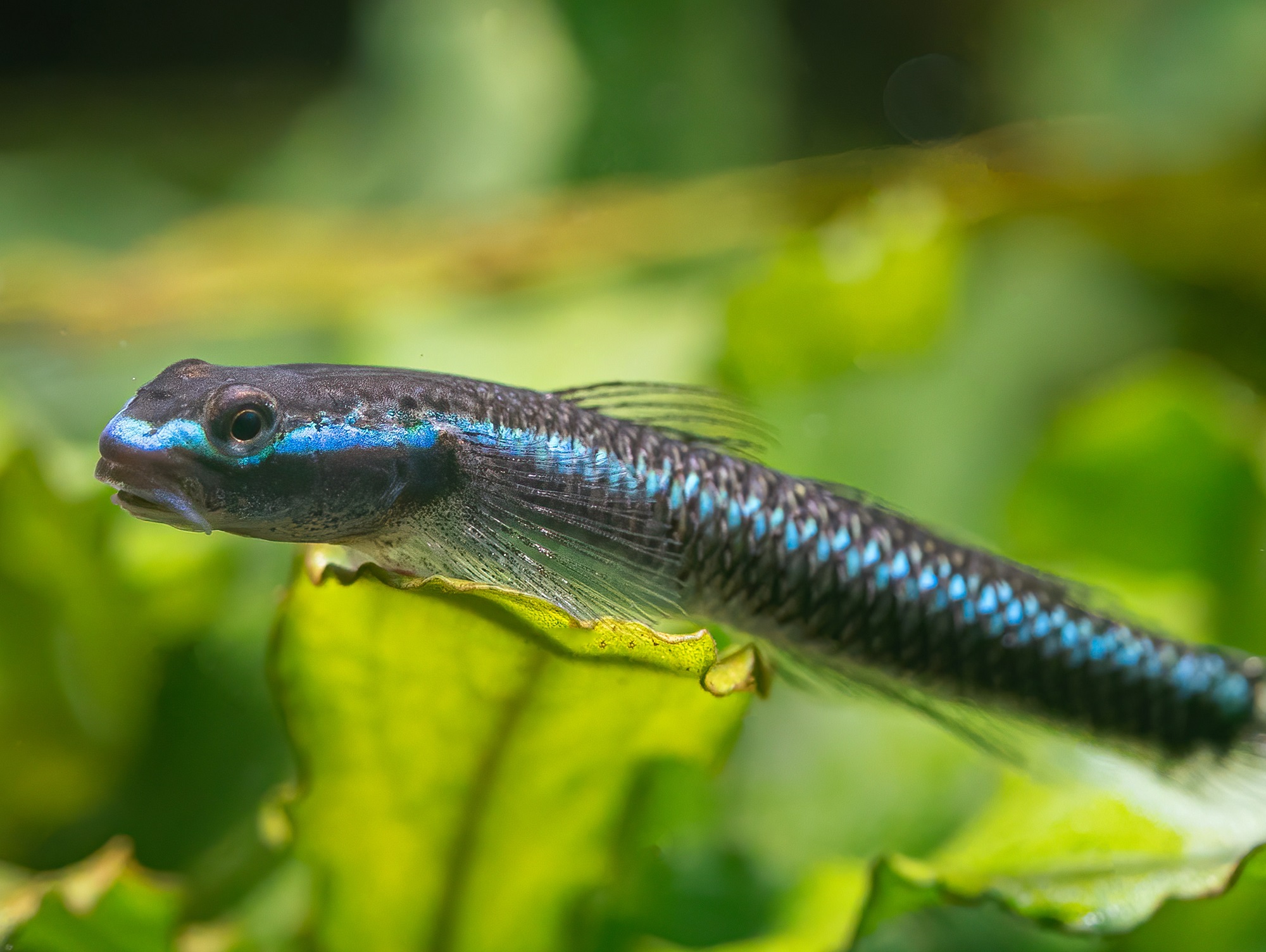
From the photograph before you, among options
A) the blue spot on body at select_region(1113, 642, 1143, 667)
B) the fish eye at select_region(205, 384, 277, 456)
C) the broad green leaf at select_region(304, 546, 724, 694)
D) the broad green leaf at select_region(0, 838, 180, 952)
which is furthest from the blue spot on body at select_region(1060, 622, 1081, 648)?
the broad green leaf at select_region(0, 838, 180, 952)

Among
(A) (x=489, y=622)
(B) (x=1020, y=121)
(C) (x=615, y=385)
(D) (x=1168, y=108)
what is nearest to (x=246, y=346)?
(C) (x=615, y=385)

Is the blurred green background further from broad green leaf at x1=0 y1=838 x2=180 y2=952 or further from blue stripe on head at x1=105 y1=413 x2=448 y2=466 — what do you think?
blue stripe on head at x1=105 y1=413 x2=448 y2=466

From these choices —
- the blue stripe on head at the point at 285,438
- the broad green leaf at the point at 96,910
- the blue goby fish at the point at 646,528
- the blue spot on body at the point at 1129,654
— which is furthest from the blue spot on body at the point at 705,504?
the broad green leaf at the point at 96,910


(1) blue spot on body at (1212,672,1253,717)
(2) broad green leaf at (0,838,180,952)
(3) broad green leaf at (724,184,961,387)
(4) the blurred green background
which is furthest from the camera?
(3) broad green leaf at (724,184,961,387)

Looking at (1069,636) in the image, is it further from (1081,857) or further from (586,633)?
(586,633)

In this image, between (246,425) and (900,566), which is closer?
(246,425)

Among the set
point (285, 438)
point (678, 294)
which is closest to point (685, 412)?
point (285, 438)
